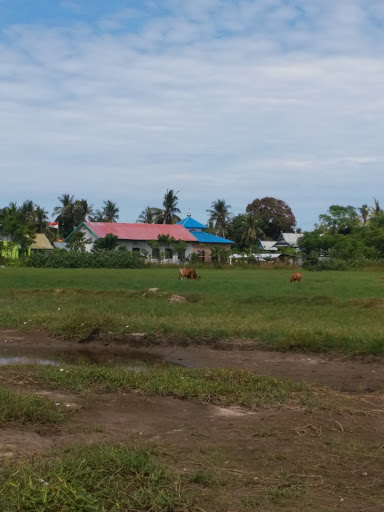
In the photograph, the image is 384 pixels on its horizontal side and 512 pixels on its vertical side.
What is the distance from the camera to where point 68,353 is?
12797 millimetres

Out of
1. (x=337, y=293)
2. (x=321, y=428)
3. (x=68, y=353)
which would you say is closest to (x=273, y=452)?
(x=321, y=428)

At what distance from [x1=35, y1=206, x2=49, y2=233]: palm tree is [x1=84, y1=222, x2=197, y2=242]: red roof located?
18141 millimetres

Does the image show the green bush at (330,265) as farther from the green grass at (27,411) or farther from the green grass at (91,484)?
the green grass at (91,484)

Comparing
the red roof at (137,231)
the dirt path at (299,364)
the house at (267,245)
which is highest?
the red roof at (137,231)

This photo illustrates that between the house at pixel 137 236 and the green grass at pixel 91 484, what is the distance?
198ft

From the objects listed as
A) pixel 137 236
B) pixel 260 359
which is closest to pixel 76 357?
pixel 260 359

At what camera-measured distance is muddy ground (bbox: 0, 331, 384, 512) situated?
15.6ft

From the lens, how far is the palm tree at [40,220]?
84750mm

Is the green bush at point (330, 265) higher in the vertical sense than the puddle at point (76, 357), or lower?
higher

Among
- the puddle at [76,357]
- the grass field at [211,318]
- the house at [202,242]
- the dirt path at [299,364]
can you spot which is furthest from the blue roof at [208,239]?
the dirt path at [299,364]

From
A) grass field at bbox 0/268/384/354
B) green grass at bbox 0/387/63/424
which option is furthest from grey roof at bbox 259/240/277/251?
green grass at bbox 0/387/63/424

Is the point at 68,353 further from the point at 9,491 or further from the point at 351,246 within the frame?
the point at 351,246

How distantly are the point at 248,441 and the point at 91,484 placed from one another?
2021 mm

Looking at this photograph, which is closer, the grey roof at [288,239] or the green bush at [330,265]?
the green bush at [330,265]
